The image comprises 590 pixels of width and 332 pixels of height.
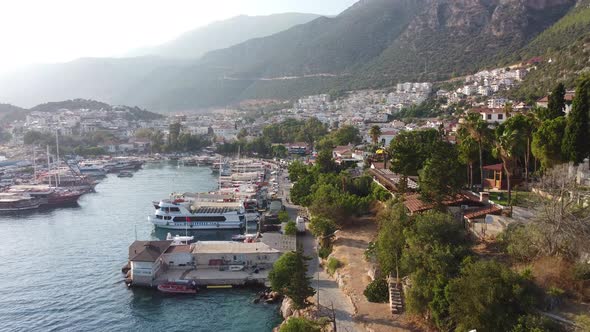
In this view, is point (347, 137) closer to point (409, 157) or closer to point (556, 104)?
point (409, 157)

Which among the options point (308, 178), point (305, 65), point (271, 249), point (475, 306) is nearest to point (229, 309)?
point (271, 249)

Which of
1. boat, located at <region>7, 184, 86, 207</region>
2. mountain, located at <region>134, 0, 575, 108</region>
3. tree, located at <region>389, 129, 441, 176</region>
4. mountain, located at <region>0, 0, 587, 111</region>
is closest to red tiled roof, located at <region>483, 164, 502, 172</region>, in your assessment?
tree, located at <region>389, 129, 441, 176</region>

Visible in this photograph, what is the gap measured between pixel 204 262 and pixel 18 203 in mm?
33400

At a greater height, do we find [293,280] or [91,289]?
[293,280]

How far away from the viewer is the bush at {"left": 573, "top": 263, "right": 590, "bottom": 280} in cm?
1628

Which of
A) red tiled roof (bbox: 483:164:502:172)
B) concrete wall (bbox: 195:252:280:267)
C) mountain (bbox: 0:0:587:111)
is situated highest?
mountain (bbox: 0:0:587:111)

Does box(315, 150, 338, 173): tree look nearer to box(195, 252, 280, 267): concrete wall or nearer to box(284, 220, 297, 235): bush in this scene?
box(284, 220, 297, 235): bush

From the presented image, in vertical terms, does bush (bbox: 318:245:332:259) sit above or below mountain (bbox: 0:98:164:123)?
below

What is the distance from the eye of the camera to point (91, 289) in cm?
2927

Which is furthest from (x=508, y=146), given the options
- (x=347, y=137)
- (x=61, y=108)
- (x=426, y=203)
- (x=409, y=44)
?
(x=61, y=108)

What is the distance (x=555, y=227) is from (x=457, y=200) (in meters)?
7.82

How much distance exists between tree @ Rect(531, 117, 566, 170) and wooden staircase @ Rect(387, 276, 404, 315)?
410 inches

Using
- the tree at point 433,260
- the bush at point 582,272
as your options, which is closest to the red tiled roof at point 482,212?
the tree at point 433,260

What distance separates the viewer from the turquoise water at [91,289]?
81.7 feet
